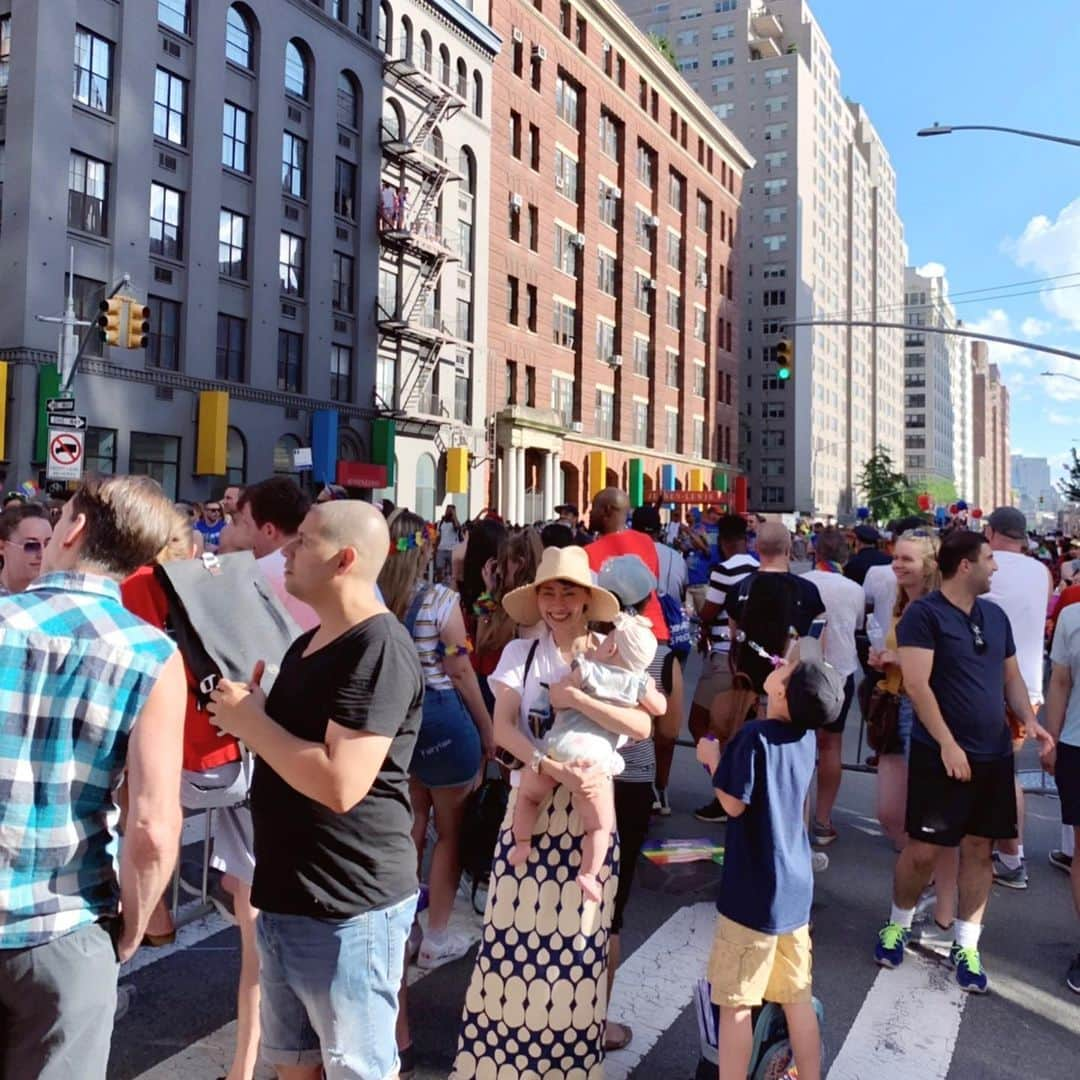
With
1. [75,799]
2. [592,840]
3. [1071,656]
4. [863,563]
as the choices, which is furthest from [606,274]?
[75,799]

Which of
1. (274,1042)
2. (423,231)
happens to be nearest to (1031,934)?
(274,1042)

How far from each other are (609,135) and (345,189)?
21.6m

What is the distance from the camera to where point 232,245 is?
30.0 m

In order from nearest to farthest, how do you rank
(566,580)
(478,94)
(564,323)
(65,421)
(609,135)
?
(566,580), (65,421), (478,94), (564,323), (609,135)

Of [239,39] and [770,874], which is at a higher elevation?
[239,39]

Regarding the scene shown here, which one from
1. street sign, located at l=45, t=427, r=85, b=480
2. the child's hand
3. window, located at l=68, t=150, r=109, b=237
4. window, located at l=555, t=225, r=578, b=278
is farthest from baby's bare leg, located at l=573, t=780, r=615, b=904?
window, located at l=555, t=225, r=578, b=278

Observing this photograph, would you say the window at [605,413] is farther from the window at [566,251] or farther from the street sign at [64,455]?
the street sign at [64,455]

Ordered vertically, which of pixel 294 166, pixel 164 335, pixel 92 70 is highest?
pixel 294 166

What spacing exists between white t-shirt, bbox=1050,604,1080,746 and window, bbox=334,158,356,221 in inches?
1246

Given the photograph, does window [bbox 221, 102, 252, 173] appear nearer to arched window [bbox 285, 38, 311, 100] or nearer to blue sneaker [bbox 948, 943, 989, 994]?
arched window [bbox 285, 38, 311, 100]

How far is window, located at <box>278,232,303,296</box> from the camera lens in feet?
103

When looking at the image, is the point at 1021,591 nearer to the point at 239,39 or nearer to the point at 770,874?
the point at 770,874

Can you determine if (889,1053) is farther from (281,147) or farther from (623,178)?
(623,178)

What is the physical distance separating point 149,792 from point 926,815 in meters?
3.79
